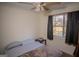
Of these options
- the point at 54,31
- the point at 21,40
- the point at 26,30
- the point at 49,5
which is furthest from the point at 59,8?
the point at 21,40

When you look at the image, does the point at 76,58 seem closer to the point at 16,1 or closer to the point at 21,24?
the point at 21,24

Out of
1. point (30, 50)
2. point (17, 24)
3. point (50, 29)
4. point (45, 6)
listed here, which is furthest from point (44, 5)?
A: point (30, 50)

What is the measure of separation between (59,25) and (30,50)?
0.49m

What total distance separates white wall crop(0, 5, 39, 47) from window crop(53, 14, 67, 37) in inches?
9.2

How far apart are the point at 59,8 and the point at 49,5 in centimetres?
13

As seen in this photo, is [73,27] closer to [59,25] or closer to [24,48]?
[59,25]

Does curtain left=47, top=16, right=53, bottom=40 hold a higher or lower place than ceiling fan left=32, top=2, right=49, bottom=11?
lower

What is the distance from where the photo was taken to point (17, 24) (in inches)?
64.4

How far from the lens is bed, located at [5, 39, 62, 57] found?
1605 mm

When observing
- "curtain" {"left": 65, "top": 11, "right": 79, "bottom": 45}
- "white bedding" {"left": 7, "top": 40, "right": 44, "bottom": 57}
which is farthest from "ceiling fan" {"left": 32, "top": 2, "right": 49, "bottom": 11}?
"white bedding" {"left": 7, "top": 40, "right": 44, "bottom": 57}

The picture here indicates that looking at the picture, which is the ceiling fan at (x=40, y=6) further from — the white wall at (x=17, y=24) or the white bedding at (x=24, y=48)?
the white bedding at (x=24, y=48)

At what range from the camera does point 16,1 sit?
63.5 inches

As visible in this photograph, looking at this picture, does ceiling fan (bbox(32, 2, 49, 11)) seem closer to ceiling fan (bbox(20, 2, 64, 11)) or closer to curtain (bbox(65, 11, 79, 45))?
ceiling fan (bbox(20, 2, 64, 11))

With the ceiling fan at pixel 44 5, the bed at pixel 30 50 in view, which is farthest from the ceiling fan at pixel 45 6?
the bed at pixel 30 50
